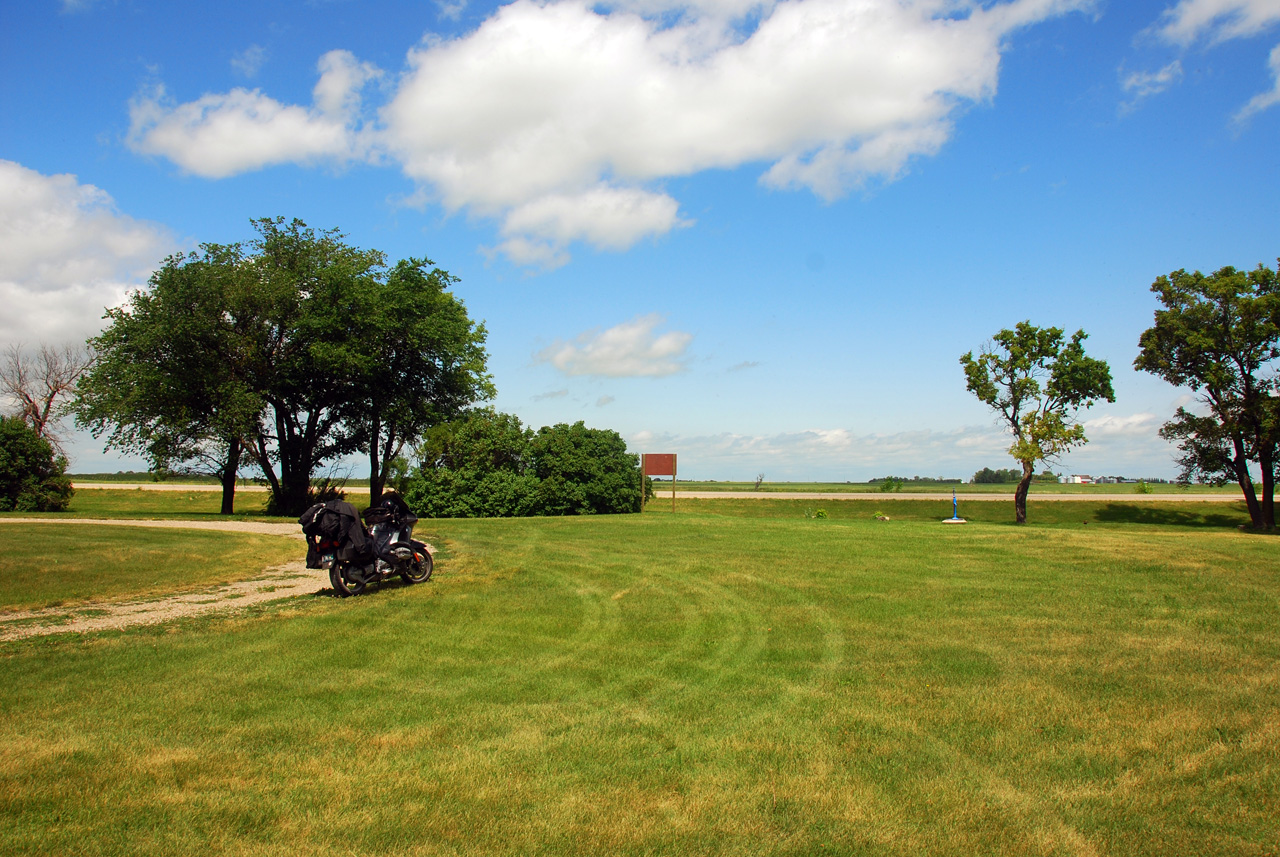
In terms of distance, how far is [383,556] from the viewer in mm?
11672

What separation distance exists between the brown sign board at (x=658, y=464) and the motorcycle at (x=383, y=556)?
24594 millimetres

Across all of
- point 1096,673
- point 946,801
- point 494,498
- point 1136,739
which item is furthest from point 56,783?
point 494,498

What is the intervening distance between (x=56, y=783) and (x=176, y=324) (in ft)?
98.5

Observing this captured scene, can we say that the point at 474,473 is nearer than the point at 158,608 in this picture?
No

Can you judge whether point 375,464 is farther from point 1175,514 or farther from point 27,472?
point 1175,514

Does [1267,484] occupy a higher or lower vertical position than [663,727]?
higher

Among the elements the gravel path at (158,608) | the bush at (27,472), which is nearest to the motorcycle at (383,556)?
the gravel path at (158,608)

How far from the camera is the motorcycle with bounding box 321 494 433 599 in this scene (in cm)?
1123

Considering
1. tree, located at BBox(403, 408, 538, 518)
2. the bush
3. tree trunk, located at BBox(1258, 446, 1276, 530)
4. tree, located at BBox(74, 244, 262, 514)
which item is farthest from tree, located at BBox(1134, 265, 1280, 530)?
the bush

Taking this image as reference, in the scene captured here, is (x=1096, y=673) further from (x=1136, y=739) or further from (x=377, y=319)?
(x=377, y=319)

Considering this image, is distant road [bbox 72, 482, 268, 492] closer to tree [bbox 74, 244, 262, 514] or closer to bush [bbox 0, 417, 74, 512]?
bush [bbox 0, 417, 74, 512]

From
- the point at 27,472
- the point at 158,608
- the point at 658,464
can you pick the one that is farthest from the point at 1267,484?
the point at 27,472

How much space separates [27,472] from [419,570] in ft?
111

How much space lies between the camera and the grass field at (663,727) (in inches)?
151
